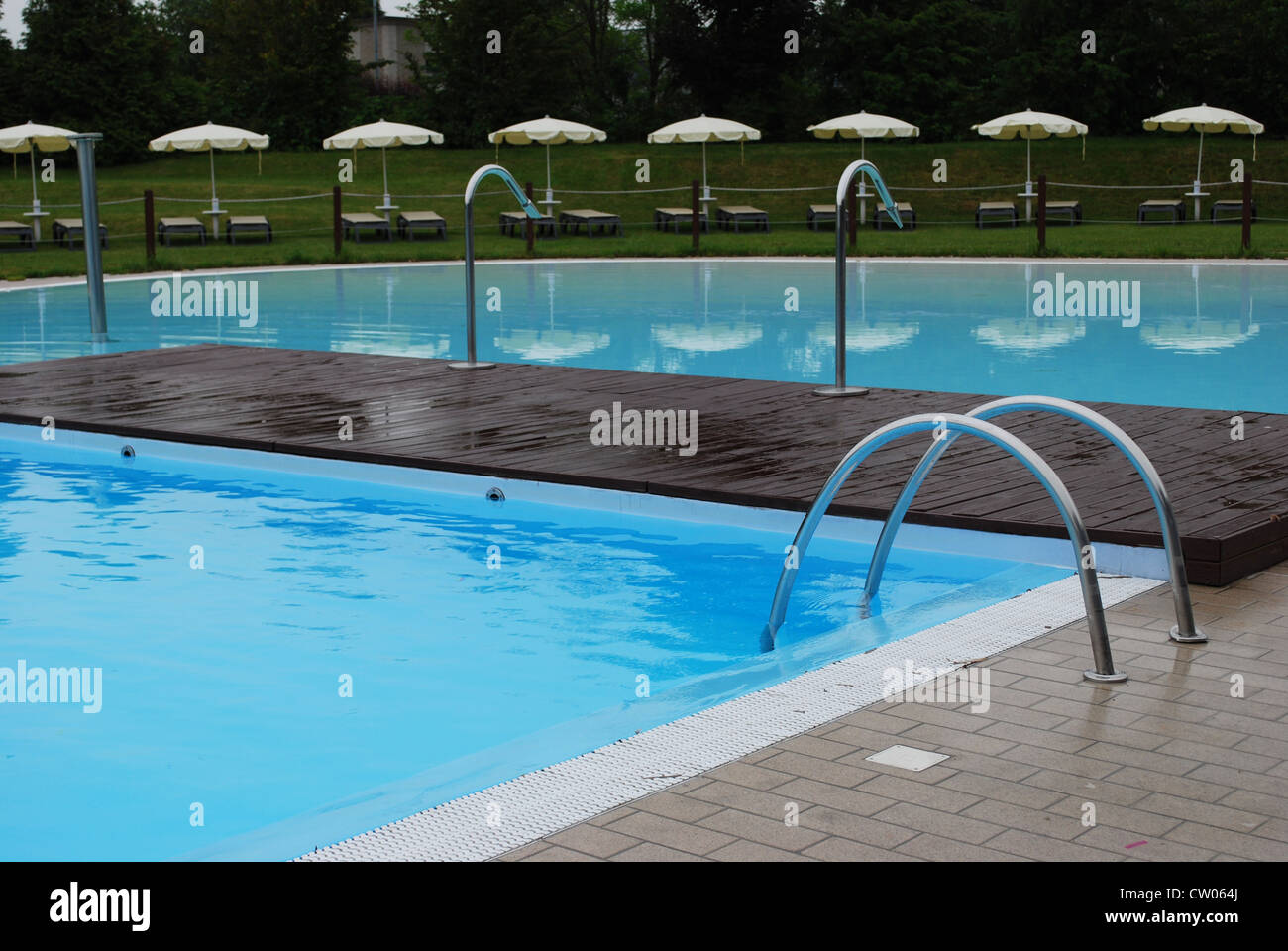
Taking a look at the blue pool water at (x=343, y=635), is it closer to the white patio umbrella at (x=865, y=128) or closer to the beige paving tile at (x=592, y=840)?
the beige paving tile at (x=592, y=840)

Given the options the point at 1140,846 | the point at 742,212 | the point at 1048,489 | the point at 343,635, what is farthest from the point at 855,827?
the point at 742,212

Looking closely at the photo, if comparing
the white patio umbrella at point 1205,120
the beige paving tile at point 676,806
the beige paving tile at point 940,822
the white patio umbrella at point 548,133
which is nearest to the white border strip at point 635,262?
the white patio umbrella at point 548,133

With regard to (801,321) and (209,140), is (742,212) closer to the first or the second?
(209,140)

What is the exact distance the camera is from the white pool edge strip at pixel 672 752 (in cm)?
353

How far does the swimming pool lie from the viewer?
42.2 feet

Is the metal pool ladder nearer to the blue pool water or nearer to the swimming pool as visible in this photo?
the blue pool water

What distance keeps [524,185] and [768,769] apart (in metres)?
27.9

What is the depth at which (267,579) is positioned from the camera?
7.13 metres

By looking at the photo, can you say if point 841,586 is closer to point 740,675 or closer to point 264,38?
point 740,675

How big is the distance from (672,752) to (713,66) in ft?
125

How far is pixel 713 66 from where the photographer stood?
132 ft

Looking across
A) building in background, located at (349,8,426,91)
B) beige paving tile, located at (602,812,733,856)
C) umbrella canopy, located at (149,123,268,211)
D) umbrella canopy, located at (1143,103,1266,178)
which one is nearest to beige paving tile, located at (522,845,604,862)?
beige paving tile, located at (602,812,733,856)
